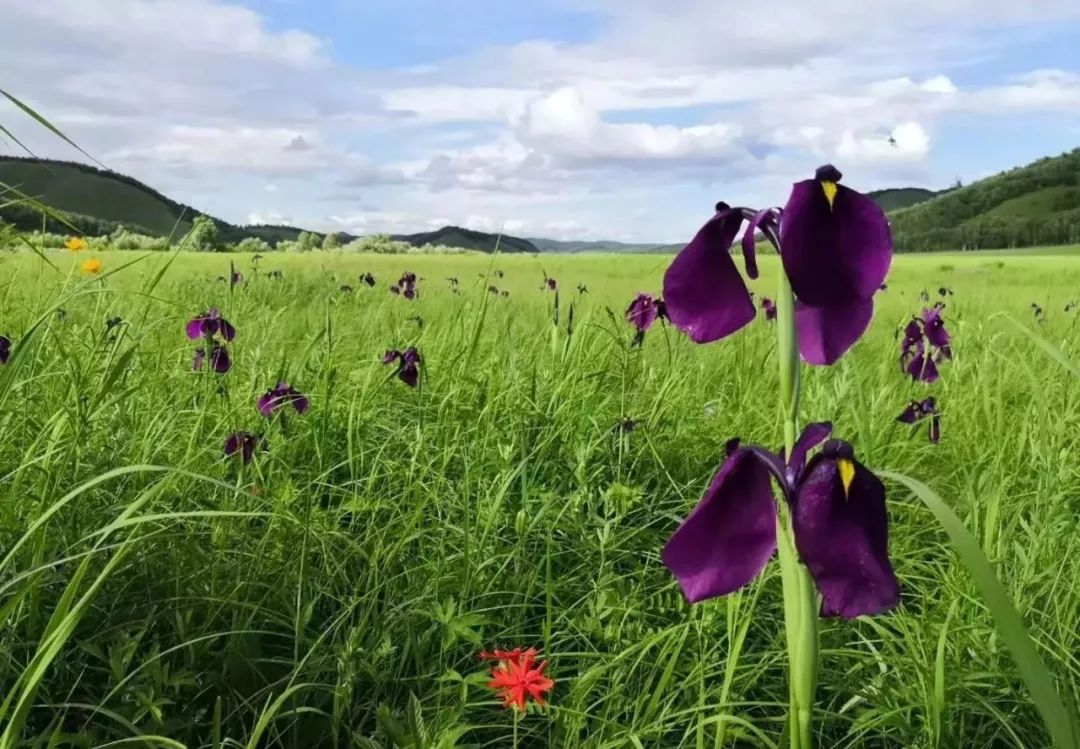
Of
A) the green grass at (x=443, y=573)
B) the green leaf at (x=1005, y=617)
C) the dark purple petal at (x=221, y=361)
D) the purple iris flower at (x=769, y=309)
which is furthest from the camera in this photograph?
the purple iris flower at (x=769, y=309)

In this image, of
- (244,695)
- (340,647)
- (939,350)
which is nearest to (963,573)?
(340,647)

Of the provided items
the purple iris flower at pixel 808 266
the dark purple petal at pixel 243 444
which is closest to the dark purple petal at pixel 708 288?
the purple iris flower at pixel 808 266

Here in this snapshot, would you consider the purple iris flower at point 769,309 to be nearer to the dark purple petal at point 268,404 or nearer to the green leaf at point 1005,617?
the dark purple petal at point 268,404

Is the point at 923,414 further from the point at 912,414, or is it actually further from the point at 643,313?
the point at 643,313

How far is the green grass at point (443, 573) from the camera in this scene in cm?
183

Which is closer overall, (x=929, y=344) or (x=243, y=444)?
(x=243, y=444)

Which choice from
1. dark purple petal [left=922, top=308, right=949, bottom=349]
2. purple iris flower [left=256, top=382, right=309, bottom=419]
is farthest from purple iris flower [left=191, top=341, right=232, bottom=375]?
dark purple petal [left=922, top=308, right=949, bottom=349]

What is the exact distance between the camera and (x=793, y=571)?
1.07m

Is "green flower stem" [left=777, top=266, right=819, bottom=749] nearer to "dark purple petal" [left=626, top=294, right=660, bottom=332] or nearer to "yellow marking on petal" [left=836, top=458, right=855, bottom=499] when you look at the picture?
"yellow marking on petal" [left=836, top=458, right=855, bottom=499]

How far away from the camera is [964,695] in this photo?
77.8 inches

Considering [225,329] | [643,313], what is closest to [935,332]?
[643,313]

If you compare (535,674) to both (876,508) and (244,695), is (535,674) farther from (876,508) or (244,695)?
(244,695)

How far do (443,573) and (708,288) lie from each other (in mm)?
1337

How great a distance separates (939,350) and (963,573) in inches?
81.0
